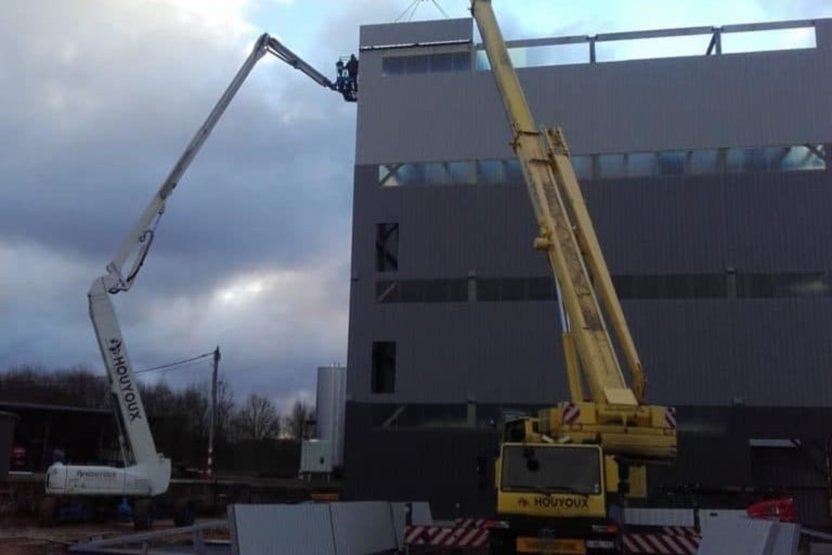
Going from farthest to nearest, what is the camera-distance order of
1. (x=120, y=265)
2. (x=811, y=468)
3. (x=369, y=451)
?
1. (x=369, y=451)
2. (x=811, y=468)
3. (x=120, y=265)

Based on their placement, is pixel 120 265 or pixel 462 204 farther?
pixel 462 204

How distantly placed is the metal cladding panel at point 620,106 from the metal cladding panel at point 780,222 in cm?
168

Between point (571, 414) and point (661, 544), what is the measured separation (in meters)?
3.55

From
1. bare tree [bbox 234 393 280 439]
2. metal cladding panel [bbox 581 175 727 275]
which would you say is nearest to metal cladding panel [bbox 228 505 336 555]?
metal cladding panel [bbox 581 175 727 275]

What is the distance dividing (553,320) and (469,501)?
7549 mm

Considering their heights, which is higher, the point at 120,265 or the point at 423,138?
the point at 423,138

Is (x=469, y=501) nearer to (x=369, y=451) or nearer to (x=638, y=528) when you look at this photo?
(x=369, y=451)

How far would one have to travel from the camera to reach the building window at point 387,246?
37.0 meters

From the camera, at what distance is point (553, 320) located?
34656 mm

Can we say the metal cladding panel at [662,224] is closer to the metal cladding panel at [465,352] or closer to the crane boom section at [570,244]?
the metal cladding panel at [465,352]

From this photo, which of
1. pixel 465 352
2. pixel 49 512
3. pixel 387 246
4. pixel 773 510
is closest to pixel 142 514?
pixel 49 512

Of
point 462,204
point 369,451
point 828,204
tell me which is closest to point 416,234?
point 462,204

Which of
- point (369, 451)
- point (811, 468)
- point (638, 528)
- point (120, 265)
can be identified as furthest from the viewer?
point (369, 451)

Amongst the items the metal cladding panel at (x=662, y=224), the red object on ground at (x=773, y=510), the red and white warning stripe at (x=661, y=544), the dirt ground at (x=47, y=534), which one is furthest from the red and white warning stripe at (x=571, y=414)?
the metal cladding panel at (x=662, y=224)
